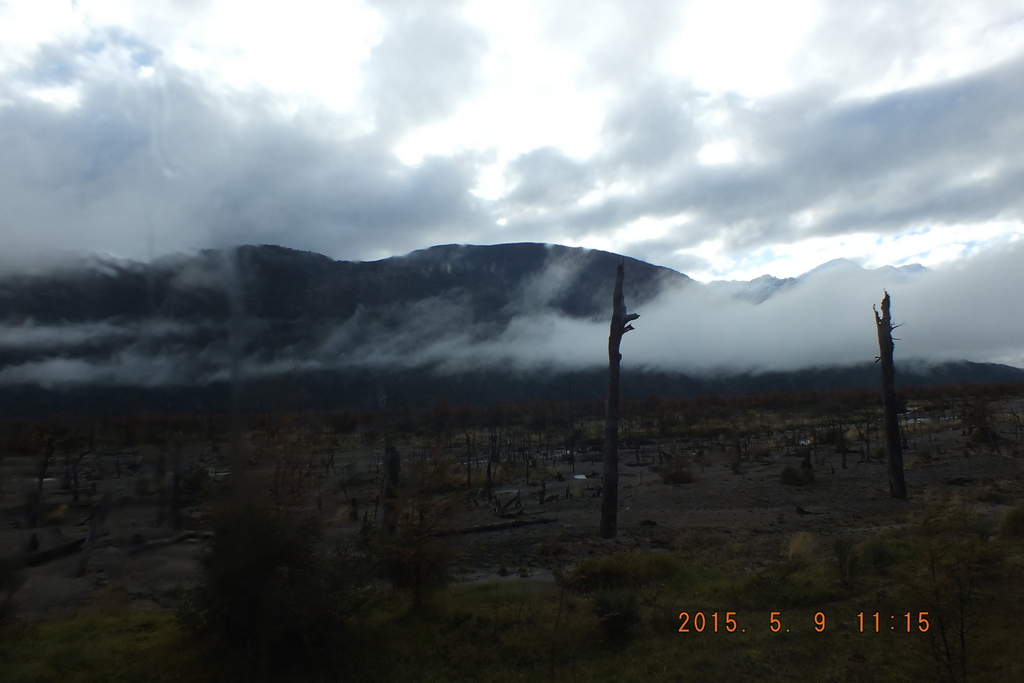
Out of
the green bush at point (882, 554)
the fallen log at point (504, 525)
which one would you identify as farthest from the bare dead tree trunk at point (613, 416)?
the green bush at point (882, 554)

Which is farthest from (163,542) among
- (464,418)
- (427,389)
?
(427,389)

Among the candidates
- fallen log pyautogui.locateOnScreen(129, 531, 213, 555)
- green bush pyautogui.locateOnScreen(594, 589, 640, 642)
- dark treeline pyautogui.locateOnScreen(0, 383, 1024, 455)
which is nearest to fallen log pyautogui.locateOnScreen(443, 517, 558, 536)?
dark treeline pyautogui.locateOnScreen(0, 383, 1024, 455)

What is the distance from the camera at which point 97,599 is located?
8523mm

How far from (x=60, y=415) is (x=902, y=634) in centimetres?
1830

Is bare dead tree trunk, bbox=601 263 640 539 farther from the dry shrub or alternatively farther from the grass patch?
the grass patch

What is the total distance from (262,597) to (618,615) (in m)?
3.93

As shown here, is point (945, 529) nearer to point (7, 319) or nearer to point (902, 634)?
point (902, 634)

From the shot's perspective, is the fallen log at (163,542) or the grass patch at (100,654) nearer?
the grass patch at (100,654)

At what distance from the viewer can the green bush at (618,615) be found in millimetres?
6625

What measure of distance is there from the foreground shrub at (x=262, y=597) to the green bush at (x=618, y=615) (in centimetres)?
290

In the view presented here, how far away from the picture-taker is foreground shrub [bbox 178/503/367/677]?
552 cm

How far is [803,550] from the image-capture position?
991cm

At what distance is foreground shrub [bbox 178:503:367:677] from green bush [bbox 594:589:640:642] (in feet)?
9.53

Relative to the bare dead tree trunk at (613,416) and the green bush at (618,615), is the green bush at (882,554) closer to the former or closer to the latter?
the green bush at (618,615)
